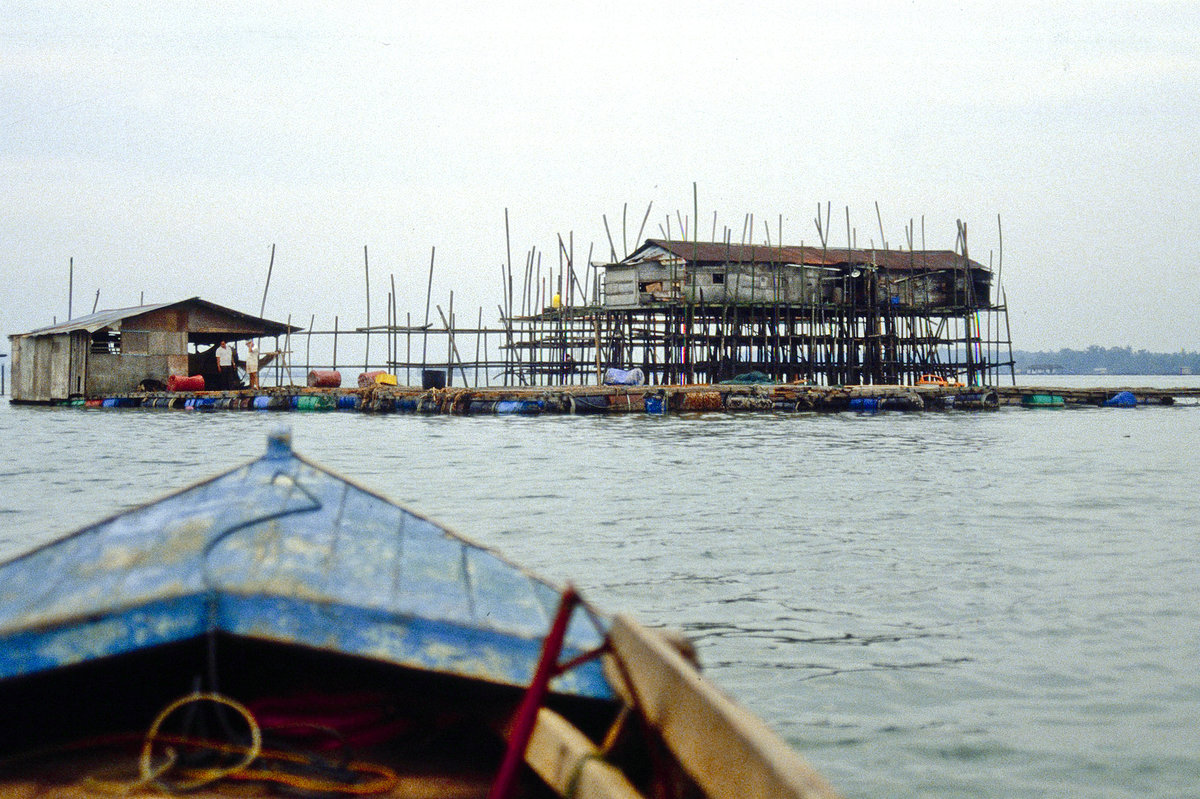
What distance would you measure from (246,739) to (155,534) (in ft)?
2.36

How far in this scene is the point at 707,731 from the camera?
227 centimetres

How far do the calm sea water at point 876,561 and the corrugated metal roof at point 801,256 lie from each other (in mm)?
17812

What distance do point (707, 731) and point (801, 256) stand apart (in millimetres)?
37640

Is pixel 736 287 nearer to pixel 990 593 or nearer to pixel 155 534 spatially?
pixel 990 593

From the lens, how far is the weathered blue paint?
113 inches

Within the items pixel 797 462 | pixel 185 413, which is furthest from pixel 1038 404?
pixel 185 413

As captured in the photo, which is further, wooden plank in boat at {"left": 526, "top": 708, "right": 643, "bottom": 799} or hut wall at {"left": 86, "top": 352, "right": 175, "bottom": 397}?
hut wall at {"left": 86, "top": 352, "right": 175, "bottom": 397}

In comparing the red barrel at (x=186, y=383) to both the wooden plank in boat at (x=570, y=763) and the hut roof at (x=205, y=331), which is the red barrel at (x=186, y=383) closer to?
the hut roof at (x=205, y=331)

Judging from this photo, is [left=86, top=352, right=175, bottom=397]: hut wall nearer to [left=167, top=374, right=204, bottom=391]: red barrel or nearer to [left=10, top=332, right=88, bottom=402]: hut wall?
[left=10, top=332, right=88, bottom=402]: hut wall

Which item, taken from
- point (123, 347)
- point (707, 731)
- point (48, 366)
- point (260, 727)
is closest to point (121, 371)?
point (123, 347)

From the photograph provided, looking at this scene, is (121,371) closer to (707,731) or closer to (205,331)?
(205,331)

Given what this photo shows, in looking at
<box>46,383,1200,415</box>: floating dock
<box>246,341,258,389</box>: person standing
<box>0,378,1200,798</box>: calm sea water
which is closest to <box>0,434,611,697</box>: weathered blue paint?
<box>0,378,1200,798</box>: calm sea water

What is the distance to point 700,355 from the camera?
4231 centimetres

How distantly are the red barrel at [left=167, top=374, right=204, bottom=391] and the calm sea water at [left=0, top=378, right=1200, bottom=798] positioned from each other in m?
12.7
